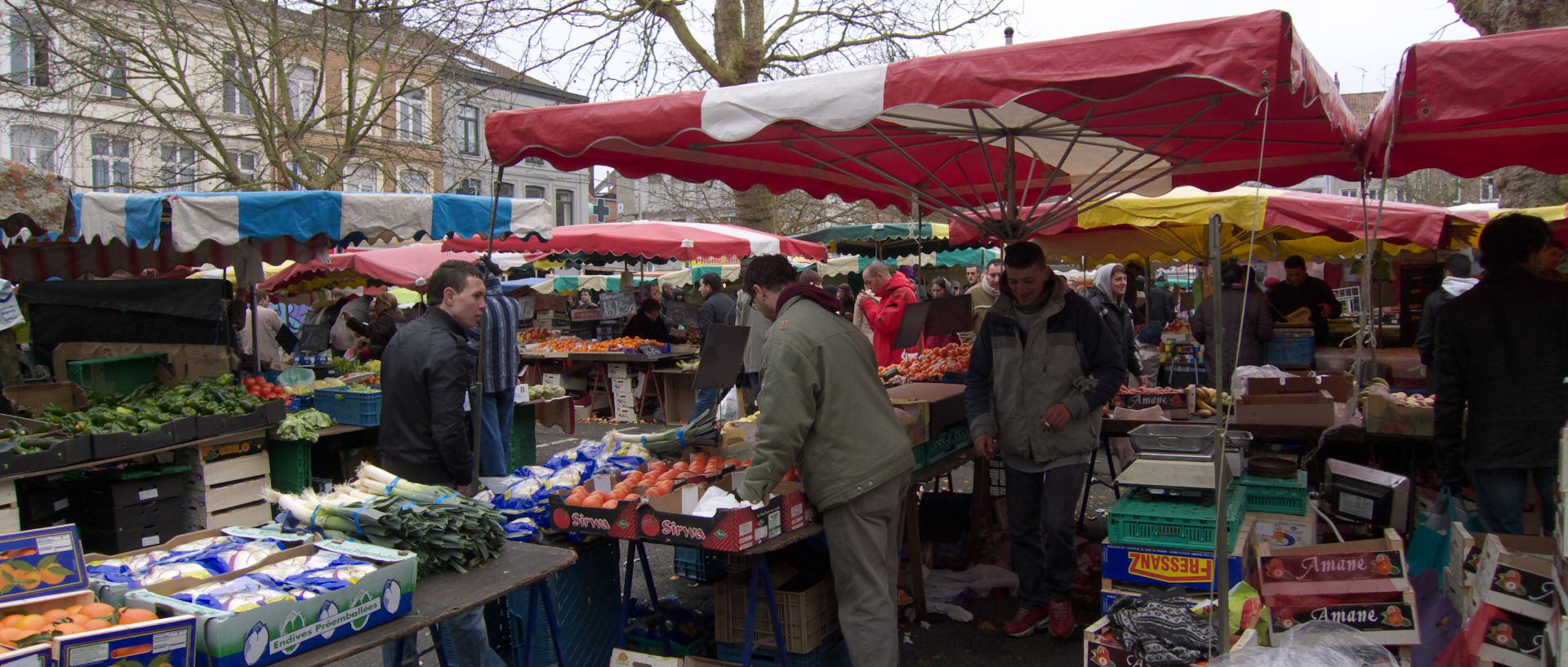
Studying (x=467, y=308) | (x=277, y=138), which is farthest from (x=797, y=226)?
(x=467, y=308)

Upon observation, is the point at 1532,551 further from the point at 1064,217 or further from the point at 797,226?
the point at 797,226

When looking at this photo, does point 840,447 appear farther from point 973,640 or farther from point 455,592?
point 973,640

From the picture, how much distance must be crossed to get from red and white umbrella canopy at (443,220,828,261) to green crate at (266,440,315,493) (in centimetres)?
446

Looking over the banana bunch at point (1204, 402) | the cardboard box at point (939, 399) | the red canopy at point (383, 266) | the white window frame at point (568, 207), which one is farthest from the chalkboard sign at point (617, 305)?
the white window frame at point (568, 207)

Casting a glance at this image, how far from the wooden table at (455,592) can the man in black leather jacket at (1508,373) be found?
3690mm

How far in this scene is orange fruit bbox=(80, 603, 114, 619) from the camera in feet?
7.59

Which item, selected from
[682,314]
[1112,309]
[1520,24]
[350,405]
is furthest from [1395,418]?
[682,314]

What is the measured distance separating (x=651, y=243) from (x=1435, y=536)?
8903 mm

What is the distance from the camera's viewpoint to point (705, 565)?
428 cm

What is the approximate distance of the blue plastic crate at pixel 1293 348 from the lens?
8570 mm

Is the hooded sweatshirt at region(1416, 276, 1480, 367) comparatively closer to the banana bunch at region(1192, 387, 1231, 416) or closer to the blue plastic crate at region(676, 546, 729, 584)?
the banana bunch at region(1192, 387, 1231, 416)

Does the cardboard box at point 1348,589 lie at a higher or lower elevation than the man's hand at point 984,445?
lower

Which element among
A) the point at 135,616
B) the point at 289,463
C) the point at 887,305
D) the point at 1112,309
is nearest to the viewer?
the point at 135,616

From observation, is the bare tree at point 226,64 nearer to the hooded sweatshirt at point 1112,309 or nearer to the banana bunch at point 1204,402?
the hooded sweatshirt at point 1112,309
